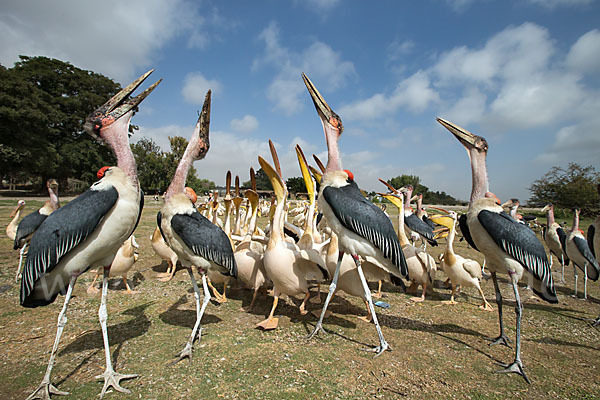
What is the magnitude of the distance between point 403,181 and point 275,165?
74.3 m

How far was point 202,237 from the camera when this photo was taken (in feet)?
11.0

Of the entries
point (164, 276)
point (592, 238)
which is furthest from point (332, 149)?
point (592, 238)

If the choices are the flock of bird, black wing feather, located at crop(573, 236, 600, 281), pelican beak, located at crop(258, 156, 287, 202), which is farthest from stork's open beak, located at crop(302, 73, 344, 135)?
black wing feather, located at crop(573, 236, 600, 281)

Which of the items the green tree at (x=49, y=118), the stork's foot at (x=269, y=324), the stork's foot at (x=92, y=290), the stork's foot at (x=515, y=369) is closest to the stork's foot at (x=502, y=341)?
the stork's foot at (x=515, y=369)

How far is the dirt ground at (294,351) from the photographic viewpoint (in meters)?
2.75

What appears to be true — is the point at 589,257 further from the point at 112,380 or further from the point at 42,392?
the point at 42,392

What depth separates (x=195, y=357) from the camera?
3189 millimetres

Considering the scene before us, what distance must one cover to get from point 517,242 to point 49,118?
34907 millimetres

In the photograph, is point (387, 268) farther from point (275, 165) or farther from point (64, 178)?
point (64, 178)

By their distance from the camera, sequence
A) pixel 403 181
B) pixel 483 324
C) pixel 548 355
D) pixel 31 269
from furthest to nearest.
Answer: pixel 403 181, pixel 483 324, pixel 548 355, pixel 31 269

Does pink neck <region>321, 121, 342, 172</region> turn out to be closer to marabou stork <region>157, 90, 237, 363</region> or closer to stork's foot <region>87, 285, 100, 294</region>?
marabou stork <region>157, 90, 237, 363</region>

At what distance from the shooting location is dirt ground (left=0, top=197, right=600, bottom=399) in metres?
2.75

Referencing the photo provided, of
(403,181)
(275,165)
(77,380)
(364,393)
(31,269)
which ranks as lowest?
(77,380)

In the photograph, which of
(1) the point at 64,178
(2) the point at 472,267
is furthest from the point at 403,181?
(2) the point at 472,267
